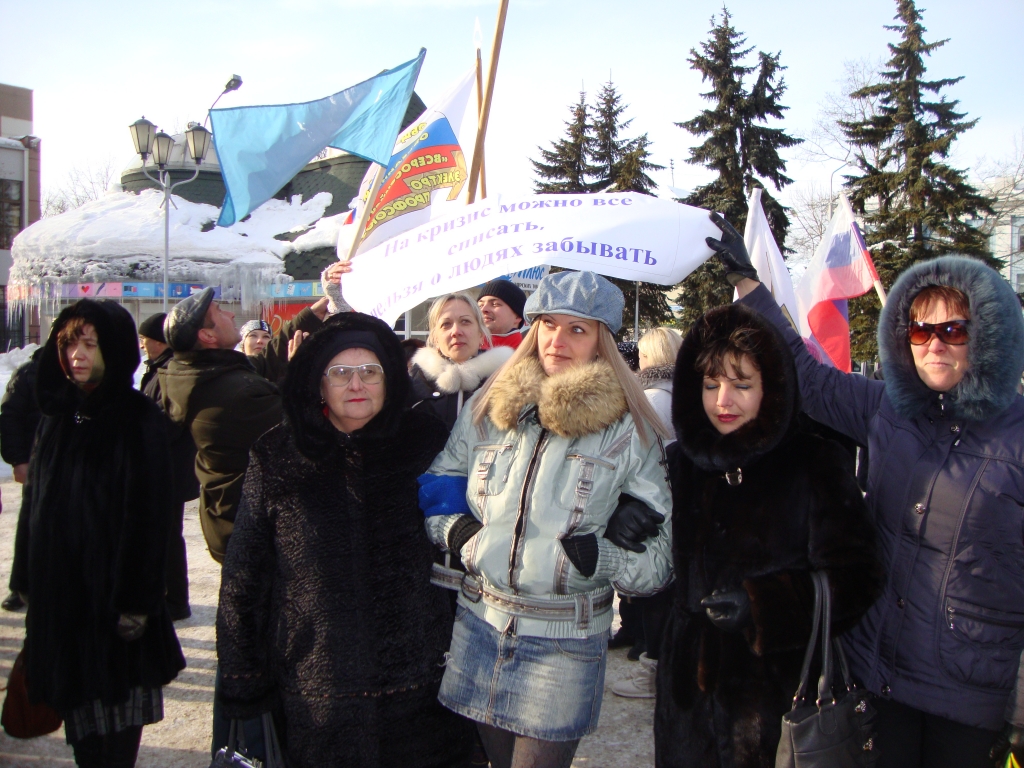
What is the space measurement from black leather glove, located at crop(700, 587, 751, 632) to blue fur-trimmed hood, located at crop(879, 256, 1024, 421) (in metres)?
0.71

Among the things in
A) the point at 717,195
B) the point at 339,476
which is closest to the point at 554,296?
the point at 339,476

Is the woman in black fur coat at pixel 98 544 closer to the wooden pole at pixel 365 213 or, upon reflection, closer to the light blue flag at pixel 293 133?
the light blue flag at pixel 293 133

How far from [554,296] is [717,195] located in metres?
20.0

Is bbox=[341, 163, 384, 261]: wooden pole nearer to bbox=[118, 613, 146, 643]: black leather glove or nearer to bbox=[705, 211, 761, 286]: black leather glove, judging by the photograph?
bbox=[705, 211, 761, 286]: black leather glove

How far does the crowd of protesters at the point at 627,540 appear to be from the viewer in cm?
190

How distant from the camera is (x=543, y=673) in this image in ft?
6.70

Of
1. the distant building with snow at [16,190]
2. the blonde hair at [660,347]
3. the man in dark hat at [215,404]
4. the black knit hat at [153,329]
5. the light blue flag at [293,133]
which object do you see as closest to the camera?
the man in dark hat at [215,404]

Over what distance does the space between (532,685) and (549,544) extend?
401mm

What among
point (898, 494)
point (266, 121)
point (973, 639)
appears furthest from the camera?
point (266, 121)

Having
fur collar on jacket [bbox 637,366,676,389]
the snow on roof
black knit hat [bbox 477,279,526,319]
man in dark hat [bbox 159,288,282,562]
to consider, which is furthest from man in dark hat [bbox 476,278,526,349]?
the snow on roof


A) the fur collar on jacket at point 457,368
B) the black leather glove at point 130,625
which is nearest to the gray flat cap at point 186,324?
the fur collar on jacket at point 457,368

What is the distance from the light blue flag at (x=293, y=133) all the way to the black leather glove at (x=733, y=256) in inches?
94.9

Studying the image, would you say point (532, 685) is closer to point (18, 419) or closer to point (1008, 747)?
point (1008, 747)

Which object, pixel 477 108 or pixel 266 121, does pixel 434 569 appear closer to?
pixel 266 121
